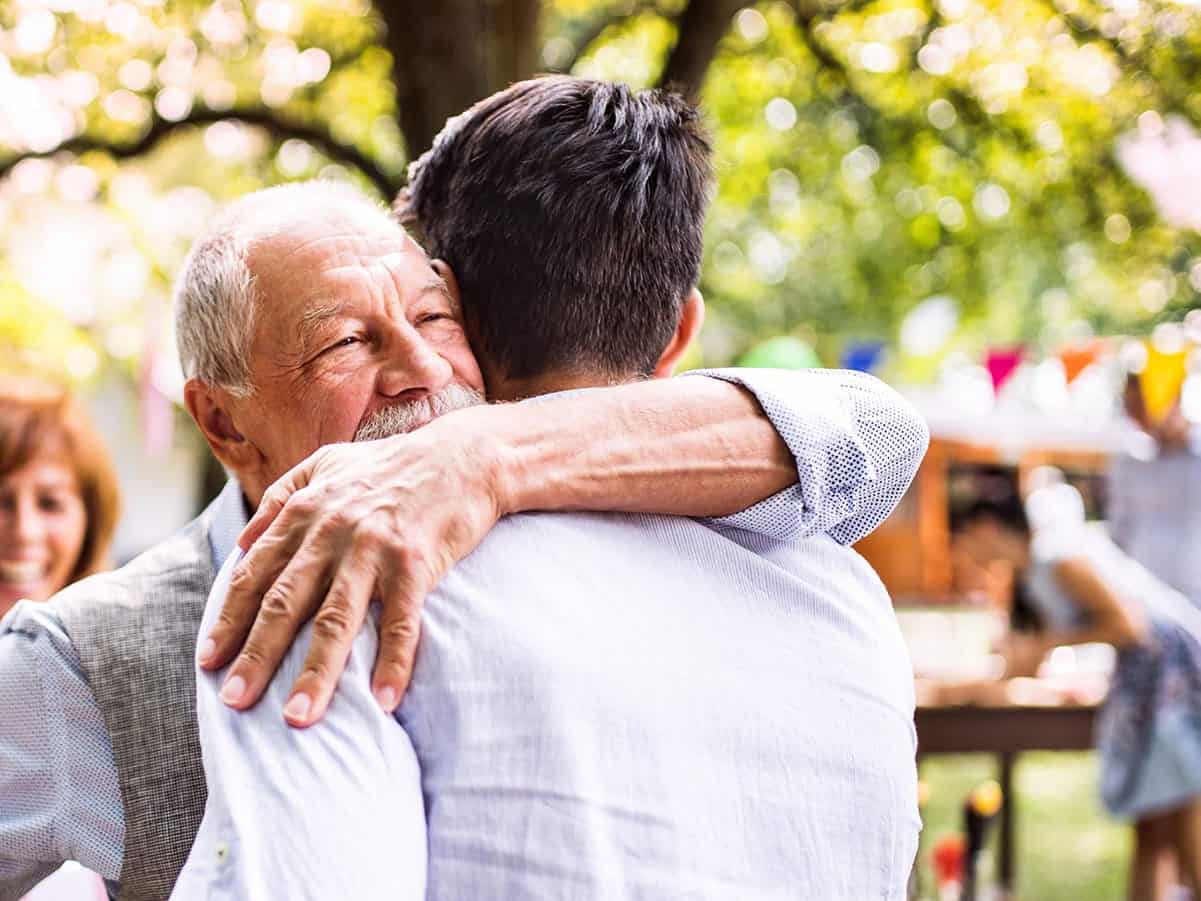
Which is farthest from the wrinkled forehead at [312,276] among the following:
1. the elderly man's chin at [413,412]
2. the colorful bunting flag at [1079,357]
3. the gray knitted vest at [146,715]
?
the colorful bunting flag at [1079,357]

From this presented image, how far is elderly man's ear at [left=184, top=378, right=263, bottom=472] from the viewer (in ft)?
5.73

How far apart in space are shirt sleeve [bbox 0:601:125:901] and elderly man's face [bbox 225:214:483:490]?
405 mm

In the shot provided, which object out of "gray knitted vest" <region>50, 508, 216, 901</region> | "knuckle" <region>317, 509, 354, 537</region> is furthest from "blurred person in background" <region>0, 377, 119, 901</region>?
"knuckle" <region>317, 509, 354, 537</region>

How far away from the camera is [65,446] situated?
3232mm

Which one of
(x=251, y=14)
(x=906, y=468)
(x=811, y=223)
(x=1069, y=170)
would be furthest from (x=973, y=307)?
(x=906, y=468)

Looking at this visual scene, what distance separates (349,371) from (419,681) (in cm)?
55

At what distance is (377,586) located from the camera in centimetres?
122

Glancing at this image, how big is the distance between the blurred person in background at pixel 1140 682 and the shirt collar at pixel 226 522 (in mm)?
4517

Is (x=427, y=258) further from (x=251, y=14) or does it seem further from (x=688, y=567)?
(x=251, y=14)

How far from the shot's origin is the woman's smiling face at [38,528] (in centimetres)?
316

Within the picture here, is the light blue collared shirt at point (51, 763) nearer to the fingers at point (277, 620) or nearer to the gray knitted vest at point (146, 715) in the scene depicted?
the gray knitted vest at point (146, 715)

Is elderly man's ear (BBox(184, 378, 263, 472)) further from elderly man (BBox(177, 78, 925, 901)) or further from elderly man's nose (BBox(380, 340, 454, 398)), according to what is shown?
elderly man (BBox(177, 78, 925, 901))

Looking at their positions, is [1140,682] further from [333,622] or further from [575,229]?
[333,622]

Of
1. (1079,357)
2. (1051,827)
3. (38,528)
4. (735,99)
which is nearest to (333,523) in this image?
(38,528)
